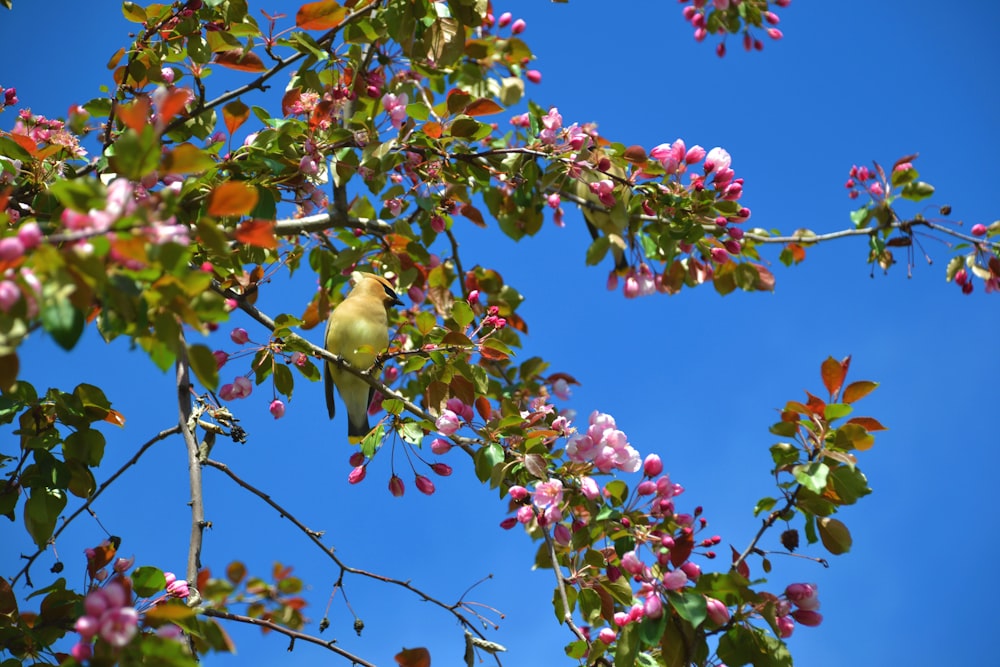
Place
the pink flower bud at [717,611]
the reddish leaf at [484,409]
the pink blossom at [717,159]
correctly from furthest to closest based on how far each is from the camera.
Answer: the pink blossom at [717,159] < the reddish leaf at [484,409] < the pink flower bud at [717,611]

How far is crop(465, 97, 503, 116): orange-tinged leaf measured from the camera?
139 inches

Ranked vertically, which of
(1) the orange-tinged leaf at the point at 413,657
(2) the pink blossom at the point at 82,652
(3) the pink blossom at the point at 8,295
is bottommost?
(2) the pink blossom at the point at 82,652

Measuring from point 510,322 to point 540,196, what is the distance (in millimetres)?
1207

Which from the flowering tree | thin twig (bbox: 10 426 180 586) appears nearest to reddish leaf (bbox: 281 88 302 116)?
the flowering tree

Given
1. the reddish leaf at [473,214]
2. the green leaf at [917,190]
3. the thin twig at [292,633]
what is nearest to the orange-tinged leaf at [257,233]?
the thin twig at [292,633]

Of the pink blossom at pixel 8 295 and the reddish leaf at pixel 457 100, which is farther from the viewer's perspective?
the reddish leaf at pixel 457 100

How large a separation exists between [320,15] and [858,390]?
8.04ft

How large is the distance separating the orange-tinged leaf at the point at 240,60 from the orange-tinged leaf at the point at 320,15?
1.01 feet

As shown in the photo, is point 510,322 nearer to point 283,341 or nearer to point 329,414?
point 329,414

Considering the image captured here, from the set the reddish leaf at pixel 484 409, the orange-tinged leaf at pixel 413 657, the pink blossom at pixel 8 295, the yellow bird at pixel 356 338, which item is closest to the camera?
the pink blossom at pixel 8 295

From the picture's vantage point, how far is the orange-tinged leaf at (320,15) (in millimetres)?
3318

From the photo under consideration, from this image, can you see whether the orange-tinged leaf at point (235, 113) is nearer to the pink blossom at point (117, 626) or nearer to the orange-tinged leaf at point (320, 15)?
the orange-tinged leaf at point (320, 15)

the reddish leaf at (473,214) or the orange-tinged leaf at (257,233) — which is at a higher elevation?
the reddish leaf at (473,214)

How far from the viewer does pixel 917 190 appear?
4277 mm
